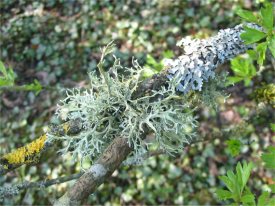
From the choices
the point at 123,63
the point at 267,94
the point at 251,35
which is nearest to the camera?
the point at 251,35

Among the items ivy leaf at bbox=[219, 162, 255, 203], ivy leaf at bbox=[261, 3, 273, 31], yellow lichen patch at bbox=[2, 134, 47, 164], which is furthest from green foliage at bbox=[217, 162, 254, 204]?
yellow lichen patch at bbox=[2, 134, 47, 164]

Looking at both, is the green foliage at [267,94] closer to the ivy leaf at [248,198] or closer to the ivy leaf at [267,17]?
the ivy leaf at [267,17]

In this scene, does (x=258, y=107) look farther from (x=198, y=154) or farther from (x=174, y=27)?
(x=174, y=27)

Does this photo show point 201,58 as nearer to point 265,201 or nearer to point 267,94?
point 265,201

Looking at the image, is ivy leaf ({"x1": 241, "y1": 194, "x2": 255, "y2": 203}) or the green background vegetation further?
the green background vegetation

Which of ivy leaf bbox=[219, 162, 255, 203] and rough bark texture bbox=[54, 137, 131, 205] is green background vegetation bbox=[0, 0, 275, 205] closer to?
ivy leaf bbox=[219, 162, 255, 203]

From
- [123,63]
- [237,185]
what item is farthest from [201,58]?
[123,63]
